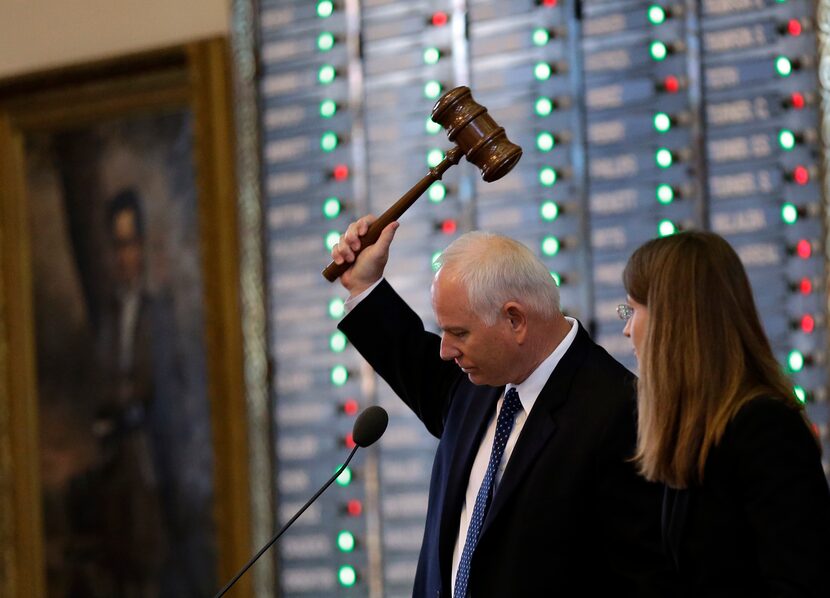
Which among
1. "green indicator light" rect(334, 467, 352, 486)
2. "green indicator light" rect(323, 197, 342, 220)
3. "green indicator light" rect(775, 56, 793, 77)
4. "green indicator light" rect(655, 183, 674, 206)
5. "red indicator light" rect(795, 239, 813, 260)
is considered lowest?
"green indicator light" rect(334, 467, 352, 486)

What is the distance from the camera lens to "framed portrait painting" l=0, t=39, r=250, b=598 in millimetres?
5508

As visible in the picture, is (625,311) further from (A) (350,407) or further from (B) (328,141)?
(B) (328,141)

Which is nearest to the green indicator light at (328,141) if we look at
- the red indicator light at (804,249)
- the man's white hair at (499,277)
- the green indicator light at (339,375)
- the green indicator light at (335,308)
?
the green indicator light at (335,308)

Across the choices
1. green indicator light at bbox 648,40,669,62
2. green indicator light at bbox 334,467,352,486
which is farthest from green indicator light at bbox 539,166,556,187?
green indicator light at bbox 334,467,352,486

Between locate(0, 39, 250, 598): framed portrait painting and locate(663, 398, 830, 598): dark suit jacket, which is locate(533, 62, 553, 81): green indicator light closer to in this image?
locate(0, 39, 250, 598): framed portrait painting

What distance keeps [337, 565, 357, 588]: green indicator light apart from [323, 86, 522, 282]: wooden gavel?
7.97ft

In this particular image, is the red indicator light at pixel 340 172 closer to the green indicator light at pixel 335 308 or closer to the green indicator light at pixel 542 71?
the green indicator light at pixel 335 308

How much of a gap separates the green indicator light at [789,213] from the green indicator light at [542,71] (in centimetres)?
104

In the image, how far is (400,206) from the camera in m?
3.05

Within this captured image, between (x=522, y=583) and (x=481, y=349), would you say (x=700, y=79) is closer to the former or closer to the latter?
(x=481, y=349)

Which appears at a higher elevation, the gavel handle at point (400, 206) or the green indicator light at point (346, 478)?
the gavel handle at point (400, 206)

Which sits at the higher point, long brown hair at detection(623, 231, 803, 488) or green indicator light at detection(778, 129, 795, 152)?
green indicator light at detection(778, 129, 795, 152)

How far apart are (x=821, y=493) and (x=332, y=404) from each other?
120 inches

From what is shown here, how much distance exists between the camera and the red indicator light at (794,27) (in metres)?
4.27
